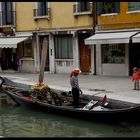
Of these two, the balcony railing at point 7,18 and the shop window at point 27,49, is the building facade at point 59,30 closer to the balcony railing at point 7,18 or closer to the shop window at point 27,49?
the shop window at point 27,49

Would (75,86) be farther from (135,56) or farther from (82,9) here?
(82,9)

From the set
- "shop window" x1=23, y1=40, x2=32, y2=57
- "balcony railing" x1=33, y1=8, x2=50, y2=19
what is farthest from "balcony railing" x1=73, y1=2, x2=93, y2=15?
"shop window" x1=23, y1=40, x2=32, y2=57

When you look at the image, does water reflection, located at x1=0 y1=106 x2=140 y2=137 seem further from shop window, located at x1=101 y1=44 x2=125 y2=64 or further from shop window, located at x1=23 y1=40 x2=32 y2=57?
shop window, located at x1=23 y1=40 x2=32 y2=57

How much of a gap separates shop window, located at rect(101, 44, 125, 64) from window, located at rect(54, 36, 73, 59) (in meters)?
2.24

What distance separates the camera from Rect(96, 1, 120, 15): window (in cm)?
1925

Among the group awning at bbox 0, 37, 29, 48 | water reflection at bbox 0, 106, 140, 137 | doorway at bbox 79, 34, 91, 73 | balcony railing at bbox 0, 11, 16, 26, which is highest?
balcony railing at bbox 0, 11, 16, 26

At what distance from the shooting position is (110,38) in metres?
18.4

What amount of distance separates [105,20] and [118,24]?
909 mm

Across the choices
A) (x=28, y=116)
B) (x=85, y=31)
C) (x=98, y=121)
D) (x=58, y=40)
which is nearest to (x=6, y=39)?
(x=58, y=40)

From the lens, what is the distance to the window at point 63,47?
71.9 ft

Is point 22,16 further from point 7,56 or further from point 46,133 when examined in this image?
point 46,133

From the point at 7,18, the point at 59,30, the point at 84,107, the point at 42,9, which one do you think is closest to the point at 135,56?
the point at 59,30

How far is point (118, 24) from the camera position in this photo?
63.2 feet

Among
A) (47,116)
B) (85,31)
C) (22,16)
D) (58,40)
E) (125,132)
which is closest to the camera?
(125,132)
